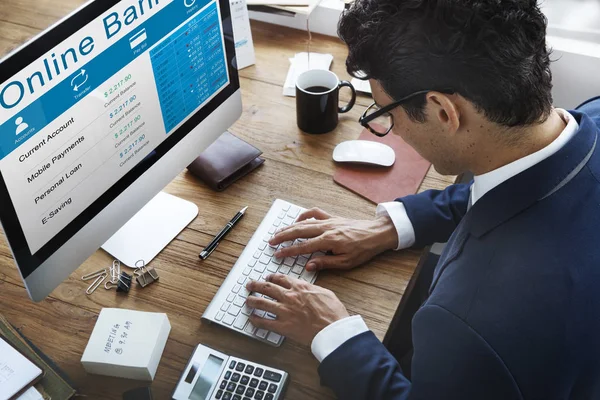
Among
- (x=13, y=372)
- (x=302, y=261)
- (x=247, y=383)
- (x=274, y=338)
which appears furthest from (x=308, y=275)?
(x=13, y=372)

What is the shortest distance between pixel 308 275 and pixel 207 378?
263 mm

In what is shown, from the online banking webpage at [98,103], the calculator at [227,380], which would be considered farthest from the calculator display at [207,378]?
the online banking webpage at [98,103]

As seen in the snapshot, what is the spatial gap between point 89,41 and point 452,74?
53 centimetres

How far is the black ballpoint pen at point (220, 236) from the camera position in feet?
3.92

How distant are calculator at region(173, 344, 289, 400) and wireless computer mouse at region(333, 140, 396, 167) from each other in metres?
0.52

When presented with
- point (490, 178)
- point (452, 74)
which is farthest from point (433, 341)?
point (452, 74)

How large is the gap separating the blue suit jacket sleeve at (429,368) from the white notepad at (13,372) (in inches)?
17.9

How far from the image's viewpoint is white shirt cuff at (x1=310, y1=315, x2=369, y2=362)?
3.35 ft

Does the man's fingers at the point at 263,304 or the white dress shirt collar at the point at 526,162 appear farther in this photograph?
the man's fingers at the point at 263,304

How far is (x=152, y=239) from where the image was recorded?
122 centimetres

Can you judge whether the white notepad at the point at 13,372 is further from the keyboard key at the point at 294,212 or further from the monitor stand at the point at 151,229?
the keyboard key at the point at 294,212

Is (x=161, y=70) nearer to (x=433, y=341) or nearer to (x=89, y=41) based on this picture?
(x=89, y=41)

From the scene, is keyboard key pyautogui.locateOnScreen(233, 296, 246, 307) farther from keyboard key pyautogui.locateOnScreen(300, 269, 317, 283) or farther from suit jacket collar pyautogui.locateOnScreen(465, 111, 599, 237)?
suit jacket collar pyautogui.locateOnScreen(465, 111, 599, 237)

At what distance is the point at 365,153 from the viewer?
135 centimetres
